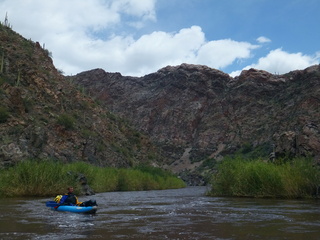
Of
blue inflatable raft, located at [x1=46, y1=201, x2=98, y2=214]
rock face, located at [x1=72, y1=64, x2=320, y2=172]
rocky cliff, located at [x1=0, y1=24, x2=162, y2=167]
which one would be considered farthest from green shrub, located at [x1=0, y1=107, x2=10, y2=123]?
rock face, located at [x1=72, y1=64, x2=320, y2=172]

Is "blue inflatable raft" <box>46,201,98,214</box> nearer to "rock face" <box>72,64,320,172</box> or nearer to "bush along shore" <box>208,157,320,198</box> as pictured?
"bush along shore" <box>208,157,320,198</box>

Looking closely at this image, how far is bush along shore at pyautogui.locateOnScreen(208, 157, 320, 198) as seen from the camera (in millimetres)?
21672

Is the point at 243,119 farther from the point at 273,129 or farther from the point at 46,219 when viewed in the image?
the point at 46,219

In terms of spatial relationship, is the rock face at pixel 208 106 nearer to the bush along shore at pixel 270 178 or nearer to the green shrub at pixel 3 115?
the green shrub at pixel 3 115

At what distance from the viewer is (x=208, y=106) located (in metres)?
138

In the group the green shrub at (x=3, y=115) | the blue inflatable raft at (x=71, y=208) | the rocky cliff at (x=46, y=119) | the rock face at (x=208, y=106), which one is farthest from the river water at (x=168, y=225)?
the rock face at (x=208, y=106)

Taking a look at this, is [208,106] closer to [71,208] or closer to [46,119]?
[46,119]

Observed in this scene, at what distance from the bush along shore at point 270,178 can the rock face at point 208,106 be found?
68279 mm

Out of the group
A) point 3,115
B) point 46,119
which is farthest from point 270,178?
point 46,119

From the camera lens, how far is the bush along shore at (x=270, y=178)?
21.7m

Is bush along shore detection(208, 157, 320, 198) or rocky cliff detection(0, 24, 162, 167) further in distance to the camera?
rocky cliff detection(0, 24, 162, 167)

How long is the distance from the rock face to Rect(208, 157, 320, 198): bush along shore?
68.3m

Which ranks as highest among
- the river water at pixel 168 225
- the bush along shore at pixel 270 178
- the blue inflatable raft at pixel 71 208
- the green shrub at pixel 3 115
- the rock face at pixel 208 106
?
the rock face at pixel 208 106

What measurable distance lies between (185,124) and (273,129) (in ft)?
130
